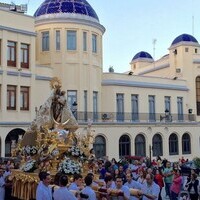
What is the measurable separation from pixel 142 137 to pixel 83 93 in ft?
23.2

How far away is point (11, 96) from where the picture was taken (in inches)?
1094

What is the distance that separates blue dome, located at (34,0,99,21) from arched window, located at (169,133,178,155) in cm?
1354

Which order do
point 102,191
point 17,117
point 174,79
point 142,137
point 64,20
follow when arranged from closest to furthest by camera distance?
point 102,191
point 17,117
point 64,20
point 142,137
point 174,79

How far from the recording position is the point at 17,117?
91.4 ft

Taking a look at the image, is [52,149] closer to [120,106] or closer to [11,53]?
[11,53]

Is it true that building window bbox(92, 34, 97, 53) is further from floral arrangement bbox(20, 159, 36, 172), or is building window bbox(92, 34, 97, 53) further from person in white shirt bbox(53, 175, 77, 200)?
person in white shirt bbox(53, 175, 77, 200)

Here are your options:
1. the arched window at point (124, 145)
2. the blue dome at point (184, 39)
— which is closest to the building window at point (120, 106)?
the arched window at point (124, 145)

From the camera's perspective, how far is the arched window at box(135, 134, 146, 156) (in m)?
36.1

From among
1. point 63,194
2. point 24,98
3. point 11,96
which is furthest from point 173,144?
point 63,194

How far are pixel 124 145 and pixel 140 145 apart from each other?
1855 millimetres

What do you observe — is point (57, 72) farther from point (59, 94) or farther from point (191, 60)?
point (59, 94)

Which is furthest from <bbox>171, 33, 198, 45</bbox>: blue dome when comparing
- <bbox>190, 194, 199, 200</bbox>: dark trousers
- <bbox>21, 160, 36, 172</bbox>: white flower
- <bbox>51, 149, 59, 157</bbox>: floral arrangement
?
<bbox>21, 160, 36, 172</bbox>: white flower

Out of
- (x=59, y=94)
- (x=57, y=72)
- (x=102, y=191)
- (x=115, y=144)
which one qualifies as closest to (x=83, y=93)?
(x=57, y=72)

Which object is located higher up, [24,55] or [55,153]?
[24,55]
